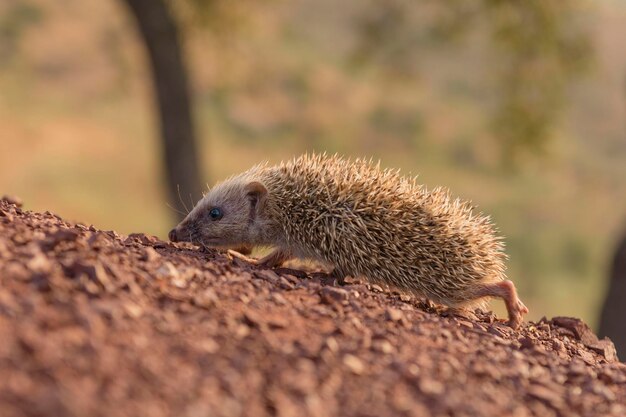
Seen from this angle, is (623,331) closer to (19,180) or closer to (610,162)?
(19,180)

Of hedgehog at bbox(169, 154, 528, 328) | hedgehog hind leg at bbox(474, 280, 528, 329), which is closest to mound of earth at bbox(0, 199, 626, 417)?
hedgehog hind leg at bbox(474, 280, 528, 329)

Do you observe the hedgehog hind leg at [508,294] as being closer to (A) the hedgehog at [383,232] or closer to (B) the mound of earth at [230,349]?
(A) the hedgehog at [383,232]

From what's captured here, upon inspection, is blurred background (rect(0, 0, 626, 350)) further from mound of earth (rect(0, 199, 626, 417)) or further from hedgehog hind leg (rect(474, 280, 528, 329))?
mound of earth (rect(0, 199, 626, 417))

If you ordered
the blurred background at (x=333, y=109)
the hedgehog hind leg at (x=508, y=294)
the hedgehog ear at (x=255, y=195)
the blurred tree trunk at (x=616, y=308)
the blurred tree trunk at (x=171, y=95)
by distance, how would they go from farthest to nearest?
1. the blurred background at (x=333, y=109)
2. the blurred tree trunk at (x=171, y=95)
3. the blurred tree trunk at (x=616, y=308)
4. the hedgehog ear at (x=255, y=195)
5. the hedgehog hind leg at (x=508, y=294)

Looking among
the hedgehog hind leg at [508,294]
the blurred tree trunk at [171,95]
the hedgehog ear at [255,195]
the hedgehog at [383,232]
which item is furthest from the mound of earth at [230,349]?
the blurred tree trunk at [171,95]

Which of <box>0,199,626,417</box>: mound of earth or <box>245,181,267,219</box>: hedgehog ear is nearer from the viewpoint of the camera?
<box>0,199,626,417</box>: mound of earth

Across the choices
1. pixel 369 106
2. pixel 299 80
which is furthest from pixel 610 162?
pixel 299 80

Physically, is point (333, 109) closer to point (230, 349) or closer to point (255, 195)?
point (255, 195)
